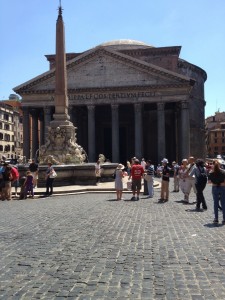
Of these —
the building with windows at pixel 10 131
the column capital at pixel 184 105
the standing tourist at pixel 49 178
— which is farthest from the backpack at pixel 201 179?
the building with windows at pixel 10 131

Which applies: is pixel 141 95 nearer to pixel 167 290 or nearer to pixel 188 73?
pixel 188 73

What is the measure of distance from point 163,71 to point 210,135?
57.5 metres

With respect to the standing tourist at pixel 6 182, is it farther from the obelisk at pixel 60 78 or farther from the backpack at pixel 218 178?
the backpack at pixel 218 178

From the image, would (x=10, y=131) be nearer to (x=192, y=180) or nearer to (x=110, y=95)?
(x=110, y=95)

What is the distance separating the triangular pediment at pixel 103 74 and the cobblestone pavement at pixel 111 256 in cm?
3128

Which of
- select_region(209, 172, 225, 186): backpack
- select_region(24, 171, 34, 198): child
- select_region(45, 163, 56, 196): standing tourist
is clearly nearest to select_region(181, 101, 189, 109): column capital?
select_region(45, 163, 56, 196): standing tourist

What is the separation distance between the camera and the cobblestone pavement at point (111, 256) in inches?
168

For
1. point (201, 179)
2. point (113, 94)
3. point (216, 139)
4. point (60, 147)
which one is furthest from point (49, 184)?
point (216, 139)

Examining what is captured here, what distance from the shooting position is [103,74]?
136 feet

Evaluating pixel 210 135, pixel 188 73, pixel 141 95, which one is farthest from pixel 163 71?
pixel 210 135

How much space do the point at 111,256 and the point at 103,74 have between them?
3665 centimetres

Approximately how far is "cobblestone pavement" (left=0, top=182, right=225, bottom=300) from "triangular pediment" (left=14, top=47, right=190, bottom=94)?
31283 mm

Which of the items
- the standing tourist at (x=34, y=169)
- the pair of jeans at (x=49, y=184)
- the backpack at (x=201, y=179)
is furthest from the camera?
the standing tourist at (x=34, y=169)

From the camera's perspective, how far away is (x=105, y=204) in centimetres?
1231
